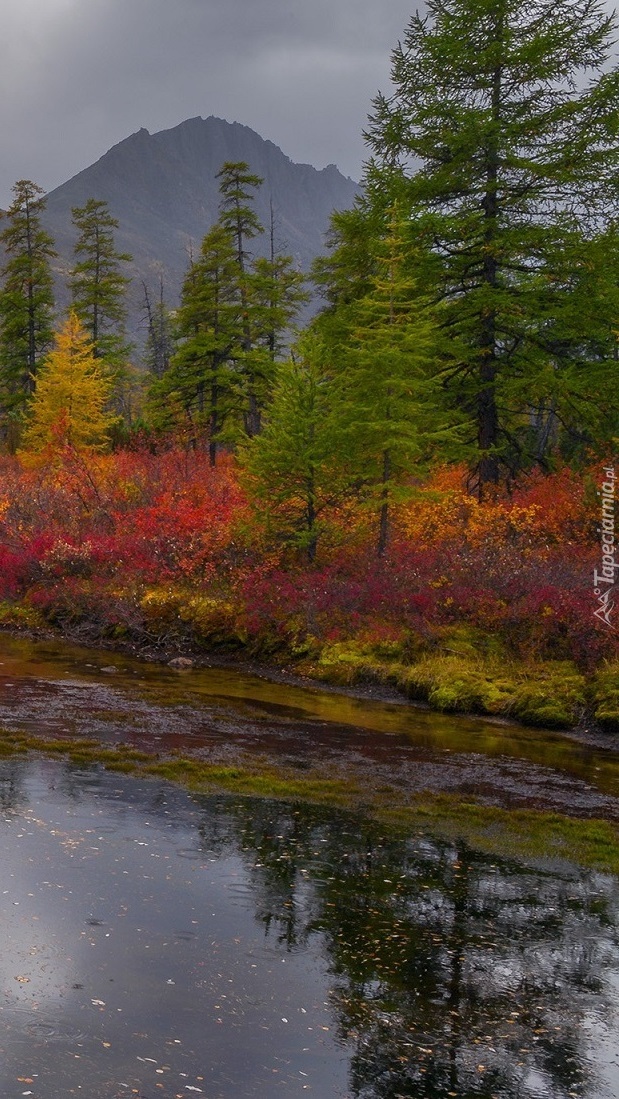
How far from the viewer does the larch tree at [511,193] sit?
75.7ft

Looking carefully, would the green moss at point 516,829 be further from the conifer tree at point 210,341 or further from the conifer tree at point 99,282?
the conifer tree at point 99,282

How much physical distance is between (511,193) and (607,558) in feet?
36.8

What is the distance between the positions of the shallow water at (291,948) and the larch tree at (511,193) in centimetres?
1380

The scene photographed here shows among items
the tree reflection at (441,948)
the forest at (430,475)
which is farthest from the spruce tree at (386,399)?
the tree reflection at (441,948)

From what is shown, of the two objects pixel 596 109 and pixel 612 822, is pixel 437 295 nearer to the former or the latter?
pixel 596 109

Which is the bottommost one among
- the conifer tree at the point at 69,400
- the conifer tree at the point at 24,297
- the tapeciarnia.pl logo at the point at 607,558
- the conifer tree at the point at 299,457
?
the tapeciarnia.pl logo at the point at 607,558

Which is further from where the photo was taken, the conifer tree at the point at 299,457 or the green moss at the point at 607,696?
the conifer tree at the point at 299,457

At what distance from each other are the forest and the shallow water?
580 centimetres

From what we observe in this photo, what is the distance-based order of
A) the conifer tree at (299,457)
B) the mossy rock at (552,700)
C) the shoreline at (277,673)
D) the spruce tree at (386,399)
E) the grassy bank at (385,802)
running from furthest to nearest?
the conifer tree at (299,457)
the spruce tree at (386,399)
the mossy rock at (552,700)
the shoreline at (277,673)
the grassy bank at (385,802)

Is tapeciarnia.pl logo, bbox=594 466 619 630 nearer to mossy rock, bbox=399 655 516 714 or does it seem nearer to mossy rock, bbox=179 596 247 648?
mossy rock, bbox=399 655 516 714

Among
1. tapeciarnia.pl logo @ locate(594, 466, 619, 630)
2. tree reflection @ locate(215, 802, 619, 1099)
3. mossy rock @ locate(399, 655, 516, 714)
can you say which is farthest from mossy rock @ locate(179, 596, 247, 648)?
tree reflection @ locate(215, 802, 619, 1099)

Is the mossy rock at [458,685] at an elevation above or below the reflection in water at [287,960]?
above

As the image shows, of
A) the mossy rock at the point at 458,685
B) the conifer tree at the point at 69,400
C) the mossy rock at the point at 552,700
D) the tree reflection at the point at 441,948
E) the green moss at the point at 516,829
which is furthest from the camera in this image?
the conifer tree at the point at 69,400

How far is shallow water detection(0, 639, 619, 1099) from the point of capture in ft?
19.4
